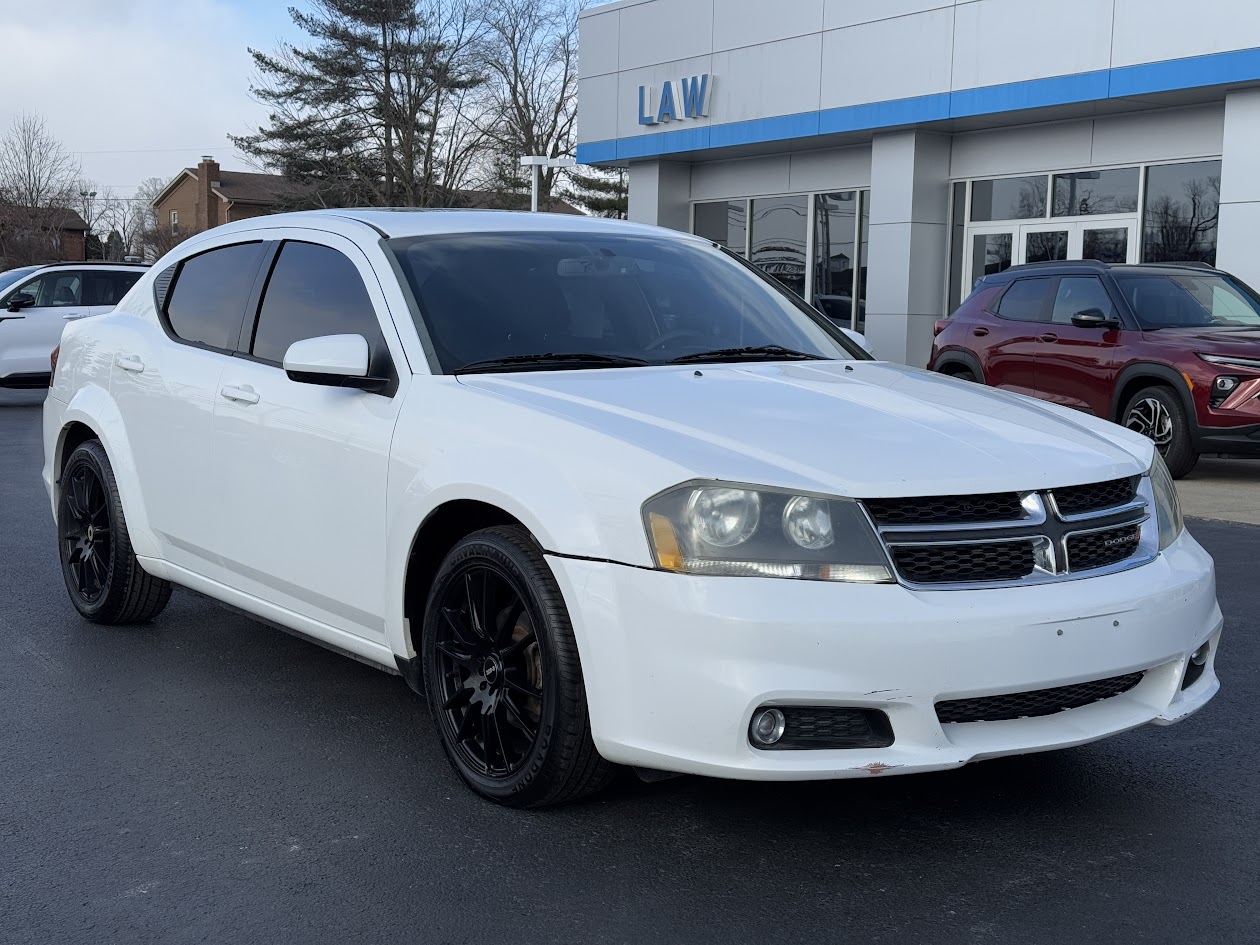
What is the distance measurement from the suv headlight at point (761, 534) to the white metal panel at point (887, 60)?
1860 cm

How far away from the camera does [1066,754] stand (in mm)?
4410

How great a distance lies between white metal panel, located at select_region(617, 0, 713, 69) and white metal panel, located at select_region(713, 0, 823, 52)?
0.92ft

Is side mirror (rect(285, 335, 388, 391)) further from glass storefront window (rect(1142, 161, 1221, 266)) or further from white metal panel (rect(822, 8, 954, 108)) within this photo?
white metal panel (rect(822, 8, 954, 108))

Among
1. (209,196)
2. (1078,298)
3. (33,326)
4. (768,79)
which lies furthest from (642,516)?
(209,196)

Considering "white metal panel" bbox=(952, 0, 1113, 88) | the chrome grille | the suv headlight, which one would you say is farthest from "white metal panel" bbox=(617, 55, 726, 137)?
the suv headlight

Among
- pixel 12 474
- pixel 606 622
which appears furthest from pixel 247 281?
pixel 12 474

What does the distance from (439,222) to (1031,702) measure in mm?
2589

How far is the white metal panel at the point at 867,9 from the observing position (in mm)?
20922

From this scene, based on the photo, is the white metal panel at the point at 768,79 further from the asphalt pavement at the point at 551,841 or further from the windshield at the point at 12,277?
the asphalt pavement at the point at 551,841

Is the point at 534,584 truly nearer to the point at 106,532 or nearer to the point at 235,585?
the point at 235,585

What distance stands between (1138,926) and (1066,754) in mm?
1264

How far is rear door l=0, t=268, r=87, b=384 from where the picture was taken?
61.6 ft

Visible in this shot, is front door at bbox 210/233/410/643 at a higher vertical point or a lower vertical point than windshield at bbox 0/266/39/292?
lower

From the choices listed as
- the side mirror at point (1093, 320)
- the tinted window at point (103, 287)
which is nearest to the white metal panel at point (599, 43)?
the tinted window at point (103, 287)
